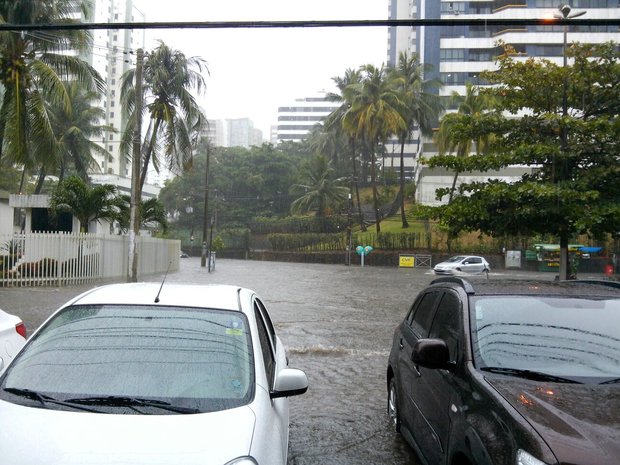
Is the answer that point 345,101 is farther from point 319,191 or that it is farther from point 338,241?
point 338,241

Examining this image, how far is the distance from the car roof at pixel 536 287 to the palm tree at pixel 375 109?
45.1 m

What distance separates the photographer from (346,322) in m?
14.2

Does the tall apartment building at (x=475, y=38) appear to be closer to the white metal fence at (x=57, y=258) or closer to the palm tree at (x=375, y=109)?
the palm tree at (x=375, y=109)

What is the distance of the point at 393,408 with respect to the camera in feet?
19.1

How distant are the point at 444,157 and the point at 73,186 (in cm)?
1509

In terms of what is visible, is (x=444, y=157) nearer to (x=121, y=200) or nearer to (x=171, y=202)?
(x=121, y=200)

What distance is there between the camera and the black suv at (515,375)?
2.90m

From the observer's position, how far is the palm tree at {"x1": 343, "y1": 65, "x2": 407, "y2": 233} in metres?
49.2

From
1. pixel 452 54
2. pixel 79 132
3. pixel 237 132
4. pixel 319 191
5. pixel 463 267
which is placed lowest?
pixel 463 267

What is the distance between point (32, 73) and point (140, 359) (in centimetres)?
1891

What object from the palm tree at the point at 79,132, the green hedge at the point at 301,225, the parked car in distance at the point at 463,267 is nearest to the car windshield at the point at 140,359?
the parked car in distance at the point at 463,267

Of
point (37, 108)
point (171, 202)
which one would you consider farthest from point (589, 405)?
point (171, 202)

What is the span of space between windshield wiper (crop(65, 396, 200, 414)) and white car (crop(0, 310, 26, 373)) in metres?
2.35

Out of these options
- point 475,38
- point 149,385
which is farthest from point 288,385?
point 475,38
